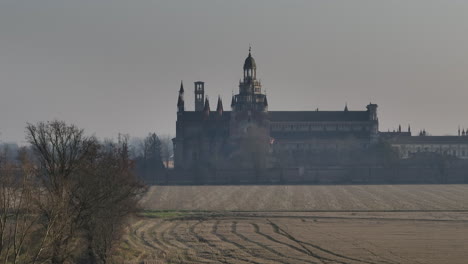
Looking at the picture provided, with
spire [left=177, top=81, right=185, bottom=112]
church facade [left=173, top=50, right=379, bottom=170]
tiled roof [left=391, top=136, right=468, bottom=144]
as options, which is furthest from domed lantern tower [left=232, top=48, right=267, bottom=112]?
tiled roof [left=391, top=136, right=468, bottom=144]

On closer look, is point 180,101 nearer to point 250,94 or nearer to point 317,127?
point 250,94

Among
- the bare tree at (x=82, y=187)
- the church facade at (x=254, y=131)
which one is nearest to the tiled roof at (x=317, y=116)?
the church facade at (x=254, y=131)

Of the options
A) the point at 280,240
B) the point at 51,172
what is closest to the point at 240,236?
the point at 280,240

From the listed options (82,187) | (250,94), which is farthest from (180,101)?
(82,187)

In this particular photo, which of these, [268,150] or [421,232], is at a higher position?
[268,150]

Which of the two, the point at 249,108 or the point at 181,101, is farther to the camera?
the point at 181,101

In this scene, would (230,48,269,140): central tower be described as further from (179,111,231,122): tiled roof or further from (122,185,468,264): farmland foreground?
(122,185,468,264): farmland foreground

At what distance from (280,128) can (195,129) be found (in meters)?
18.5

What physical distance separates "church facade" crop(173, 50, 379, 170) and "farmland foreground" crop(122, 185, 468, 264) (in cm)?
5034

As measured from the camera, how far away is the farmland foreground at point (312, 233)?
140 feet

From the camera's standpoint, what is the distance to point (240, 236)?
51750mm

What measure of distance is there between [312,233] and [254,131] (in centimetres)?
8366

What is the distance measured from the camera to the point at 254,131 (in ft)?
449

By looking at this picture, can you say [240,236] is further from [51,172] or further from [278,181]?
[278,181]
